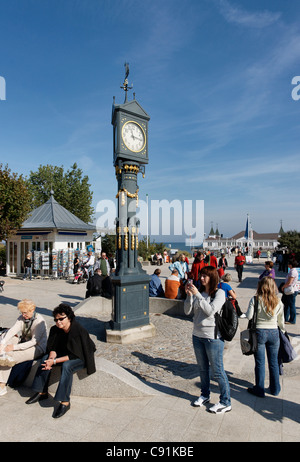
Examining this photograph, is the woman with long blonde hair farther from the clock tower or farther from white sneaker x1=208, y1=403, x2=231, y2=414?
the clock tower

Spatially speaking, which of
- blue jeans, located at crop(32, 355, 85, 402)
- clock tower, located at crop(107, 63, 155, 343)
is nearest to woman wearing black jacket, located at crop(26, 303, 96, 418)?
blue jeans, located at crop(32, 355, 85, 402)

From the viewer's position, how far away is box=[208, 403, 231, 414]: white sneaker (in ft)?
12.4

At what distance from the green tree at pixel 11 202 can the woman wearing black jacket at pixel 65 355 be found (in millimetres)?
14303

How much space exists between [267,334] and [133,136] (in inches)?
201

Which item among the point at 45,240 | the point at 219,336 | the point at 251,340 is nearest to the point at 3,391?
the point at 219,336

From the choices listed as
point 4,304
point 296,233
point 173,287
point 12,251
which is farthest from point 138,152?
point 296,233

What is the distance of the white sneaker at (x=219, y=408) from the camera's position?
12.4 feet

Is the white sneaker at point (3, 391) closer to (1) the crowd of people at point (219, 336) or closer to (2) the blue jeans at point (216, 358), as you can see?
(1) the crowd of people at point (219, 336)

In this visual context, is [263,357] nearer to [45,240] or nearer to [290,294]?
[290,294]

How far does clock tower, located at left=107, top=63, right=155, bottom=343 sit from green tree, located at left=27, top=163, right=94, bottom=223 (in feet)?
105

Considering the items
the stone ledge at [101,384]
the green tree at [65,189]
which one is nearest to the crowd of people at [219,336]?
the stone ledge at [101,384]

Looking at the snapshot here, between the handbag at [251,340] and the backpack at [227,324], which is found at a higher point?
the backpack at [227,324]

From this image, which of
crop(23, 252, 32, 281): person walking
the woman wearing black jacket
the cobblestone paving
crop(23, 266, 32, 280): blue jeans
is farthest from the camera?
crop(23, 266, 32, 280): blue jeans
